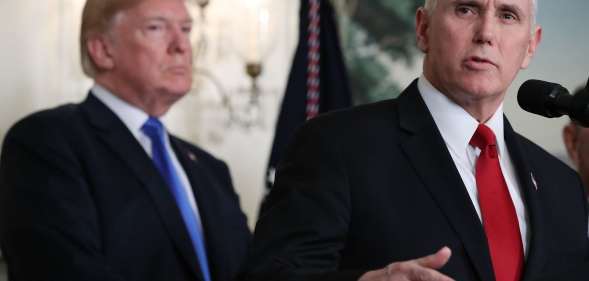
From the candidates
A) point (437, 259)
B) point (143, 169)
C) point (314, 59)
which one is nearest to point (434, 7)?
point (437, 259)

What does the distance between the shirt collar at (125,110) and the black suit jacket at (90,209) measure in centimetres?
6

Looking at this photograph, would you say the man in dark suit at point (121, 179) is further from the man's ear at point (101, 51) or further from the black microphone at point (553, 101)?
the black microphone at point (553, 101)

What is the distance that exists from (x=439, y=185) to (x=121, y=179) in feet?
4.37

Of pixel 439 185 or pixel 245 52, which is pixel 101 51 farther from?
pixel 245 52

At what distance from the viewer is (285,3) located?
520 centimetres

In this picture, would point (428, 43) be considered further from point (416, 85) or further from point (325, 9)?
point (325, 9)

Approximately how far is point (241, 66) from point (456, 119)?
3371 mm

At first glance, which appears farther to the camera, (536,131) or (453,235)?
(536,131)

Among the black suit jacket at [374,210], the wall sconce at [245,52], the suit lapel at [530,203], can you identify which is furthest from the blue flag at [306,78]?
the black suit jacket at [374,210]

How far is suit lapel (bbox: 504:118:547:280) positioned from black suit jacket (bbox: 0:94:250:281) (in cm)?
122

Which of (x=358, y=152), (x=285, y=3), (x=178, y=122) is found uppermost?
(x=358, y=152)

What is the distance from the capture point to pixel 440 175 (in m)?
1.87

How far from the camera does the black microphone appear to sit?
1.45 m

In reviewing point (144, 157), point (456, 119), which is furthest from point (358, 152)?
point (144, 157)
